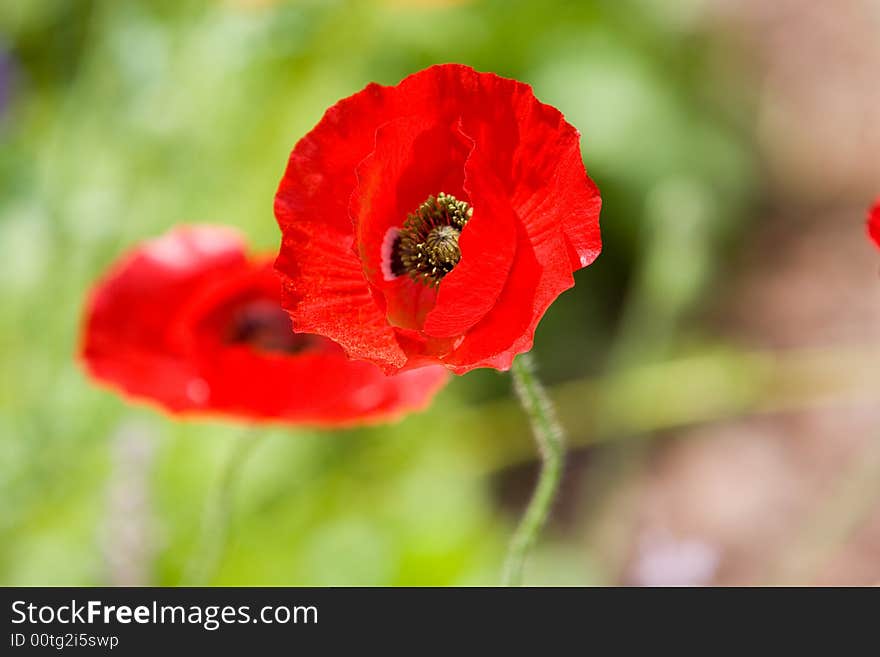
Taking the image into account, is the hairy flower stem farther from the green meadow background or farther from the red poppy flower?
the green meadow background

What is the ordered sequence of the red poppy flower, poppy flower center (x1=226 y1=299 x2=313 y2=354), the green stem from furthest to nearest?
poppy flower center (x1=226 y1=299 x2=313 y2=354)
the green stem
the red poppy flower

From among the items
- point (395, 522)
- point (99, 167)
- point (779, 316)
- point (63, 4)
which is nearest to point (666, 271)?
point (395, 522)

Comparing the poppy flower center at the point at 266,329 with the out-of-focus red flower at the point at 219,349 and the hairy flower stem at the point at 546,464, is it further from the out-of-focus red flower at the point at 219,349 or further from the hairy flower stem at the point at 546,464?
the hairy flower stem at the point at 546,464

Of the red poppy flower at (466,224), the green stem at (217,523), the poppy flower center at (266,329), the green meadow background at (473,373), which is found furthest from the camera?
the green meadow background at (473,373)

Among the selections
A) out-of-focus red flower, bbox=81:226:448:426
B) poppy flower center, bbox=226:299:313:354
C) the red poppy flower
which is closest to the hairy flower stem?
the red poppy flower

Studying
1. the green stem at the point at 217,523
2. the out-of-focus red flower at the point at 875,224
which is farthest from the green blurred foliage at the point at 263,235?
the out-of-focus red flower at the point at 875,224

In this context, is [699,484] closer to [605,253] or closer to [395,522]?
[605,253]

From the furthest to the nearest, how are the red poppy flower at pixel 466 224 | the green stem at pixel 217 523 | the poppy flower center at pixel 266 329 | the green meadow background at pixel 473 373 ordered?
the green meadow background at pixel 473 373, the poppy flower center at pixel 266 329, the green stem at pixel 217 523, the red poppy flower at pixel 466 224
